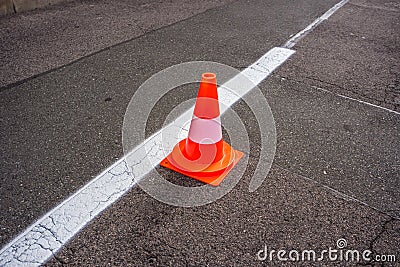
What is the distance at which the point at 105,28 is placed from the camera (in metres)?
6.03

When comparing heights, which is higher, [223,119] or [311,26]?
[223,119]

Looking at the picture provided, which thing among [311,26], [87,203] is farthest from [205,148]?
[311,26]

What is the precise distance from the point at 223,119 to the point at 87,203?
1.59m

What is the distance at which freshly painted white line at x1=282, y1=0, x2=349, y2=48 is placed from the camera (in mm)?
5706

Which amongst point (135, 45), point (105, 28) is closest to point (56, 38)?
point (105, 28)

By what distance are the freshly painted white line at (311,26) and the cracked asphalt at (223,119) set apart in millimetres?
117

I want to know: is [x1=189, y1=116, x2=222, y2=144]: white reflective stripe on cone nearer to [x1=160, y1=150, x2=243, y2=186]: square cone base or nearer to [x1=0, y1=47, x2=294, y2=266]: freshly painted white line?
[x1=160, y1=150, x2=243, y2=186]: square cone base

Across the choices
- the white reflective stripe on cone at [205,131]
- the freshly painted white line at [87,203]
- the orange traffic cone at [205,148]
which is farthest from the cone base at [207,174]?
the white reflective stripe on cone at [205,131]

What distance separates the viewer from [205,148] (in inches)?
112

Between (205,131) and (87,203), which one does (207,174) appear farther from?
(87,203)

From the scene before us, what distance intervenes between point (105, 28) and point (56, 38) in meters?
0.85

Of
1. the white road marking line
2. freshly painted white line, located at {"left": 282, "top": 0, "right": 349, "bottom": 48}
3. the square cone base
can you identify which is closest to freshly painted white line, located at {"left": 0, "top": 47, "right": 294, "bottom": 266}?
the white road marking line

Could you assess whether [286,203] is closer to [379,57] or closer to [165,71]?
[165,71]

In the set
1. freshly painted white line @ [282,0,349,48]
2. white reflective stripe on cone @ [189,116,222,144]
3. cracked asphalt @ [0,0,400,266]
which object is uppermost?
white reflective stripe on cone @ [189,116,222,144]
